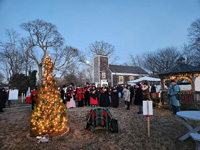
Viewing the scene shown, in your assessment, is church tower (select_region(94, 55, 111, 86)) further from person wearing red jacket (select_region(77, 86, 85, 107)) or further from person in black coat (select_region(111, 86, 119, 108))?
person in black coat (select_region(111, 86, 119, 108))

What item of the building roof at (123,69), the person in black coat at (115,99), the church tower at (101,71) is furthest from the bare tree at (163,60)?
the person in black coat at (115,99)

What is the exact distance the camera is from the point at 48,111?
4047 millimetres

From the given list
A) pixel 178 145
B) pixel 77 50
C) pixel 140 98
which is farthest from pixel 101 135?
pixel 77 50

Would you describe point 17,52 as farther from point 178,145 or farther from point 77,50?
point 178,145

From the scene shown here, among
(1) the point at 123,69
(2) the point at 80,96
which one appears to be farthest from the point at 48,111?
(1) the point at 123,69

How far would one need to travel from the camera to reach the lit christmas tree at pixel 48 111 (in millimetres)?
3939

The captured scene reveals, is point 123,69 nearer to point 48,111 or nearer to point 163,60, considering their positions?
point 163,60

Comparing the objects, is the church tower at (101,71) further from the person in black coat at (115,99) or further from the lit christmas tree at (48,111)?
the lit christmas tree at (48,111)

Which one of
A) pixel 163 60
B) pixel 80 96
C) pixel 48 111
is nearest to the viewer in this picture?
pixel 48 111

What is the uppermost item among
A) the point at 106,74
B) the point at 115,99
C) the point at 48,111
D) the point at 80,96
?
the point at 106,74

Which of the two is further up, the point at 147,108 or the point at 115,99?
A: the point at 147,108

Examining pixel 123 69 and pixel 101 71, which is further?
pixel 123 69

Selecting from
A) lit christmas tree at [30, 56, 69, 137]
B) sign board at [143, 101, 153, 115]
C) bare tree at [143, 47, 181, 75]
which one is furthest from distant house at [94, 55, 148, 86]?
lit christmas tree at [30, 56, 69, 137]

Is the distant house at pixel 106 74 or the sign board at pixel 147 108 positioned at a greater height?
the distant house at pixel 106 74
